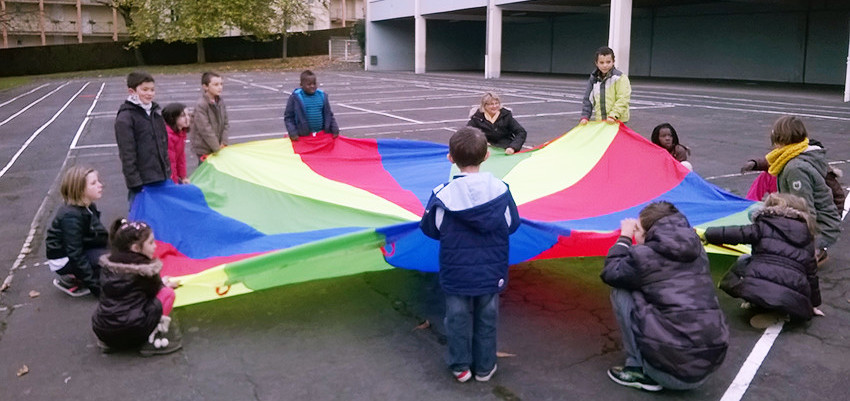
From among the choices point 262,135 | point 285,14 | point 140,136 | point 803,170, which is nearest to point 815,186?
point 803,170

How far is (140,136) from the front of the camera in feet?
16.7

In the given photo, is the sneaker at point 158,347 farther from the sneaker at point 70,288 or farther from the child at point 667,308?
the child at point 667,308

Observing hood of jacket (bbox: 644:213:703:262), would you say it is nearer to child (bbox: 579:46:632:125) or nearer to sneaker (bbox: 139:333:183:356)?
sneaker (bbox: 139:333:183:356)

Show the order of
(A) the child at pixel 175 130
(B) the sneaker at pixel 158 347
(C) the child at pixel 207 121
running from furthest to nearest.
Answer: (C) the child at pixel 207 121, (A) the child at pixel 175 130, (B) the sneaker at pixel 158 347

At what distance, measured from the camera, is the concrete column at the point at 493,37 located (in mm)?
32094

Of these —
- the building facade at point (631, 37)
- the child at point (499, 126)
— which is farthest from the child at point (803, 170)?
the building facade at point (631, 37)

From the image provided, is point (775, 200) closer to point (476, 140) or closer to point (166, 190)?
point (476, 140)

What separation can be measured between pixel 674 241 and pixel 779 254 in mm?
1055

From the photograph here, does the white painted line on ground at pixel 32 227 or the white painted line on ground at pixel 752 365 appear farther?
the white painted line on ground at pixel 32 227

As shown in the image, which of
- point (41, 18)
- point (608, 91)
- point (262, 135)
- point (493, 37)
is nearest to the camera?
point (608, 91)

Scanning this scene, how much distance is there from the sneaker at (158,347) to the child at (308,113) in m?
3.36

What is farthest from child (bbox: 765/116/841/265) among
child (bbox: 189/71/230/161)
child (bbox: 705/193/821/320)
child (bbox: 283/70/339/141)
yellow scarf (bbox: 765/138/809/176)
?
child (bbox: 189/71/230/161)

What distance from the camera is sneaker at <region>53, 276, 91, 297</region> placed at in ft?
15.7

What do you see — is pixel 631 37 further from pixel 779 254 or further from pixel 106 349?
pixel 106 349
